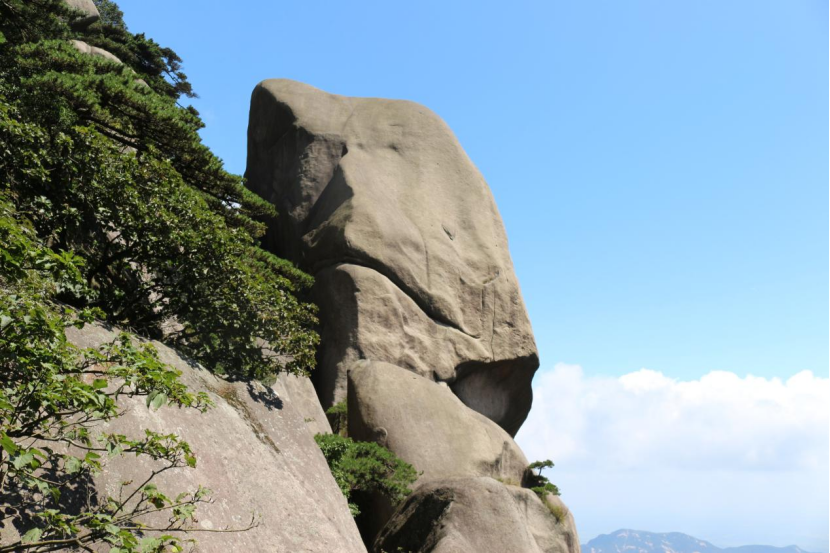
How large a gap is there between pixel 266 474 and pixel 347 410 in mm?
9658

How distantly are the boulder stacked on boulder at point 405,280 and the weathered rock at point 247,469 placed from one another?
5.91m

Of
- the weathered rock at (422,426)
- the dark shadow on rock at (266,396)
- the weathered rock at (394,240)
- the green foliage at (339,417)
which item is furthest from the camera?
the weathered rock at (394,240)

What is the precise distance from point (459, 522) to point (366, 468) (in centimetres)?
363

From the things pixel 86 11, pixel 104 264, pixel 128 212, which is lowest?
pixel 104 264

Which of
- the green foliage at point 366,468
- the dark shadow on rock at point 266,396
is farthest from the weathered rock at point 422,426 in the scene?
the dark shadow on rock at point 266,396

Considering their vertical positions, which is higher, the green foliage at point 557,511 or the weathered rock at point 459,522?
the green foliage at point 557,511

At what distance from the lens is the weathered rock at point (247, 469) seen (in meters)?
7.29

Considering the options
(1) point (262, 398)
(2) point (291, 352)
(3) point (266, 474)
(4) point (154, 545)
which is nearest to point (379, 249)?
(2) point (291, 352)

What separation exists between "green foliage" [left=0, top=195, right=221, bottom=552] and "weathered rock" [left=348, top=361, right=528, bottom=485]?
1083 centimetres

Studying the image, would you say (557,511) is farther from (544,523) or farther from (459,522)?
(459,522)

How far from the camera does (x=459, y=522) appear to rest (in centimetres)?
1133

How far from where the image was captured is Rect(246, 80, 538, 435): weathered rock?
2047 centimetres

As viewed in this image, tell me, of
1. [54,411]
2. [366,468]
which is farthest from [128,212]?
[366,468]

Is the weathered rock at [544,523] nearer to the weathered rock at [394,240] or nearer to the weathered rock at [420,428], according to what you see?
the weathered rock at [420,428]
